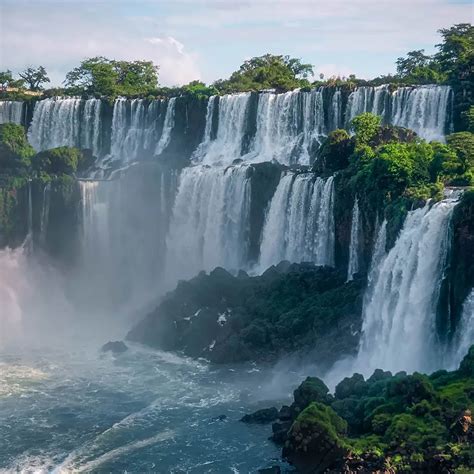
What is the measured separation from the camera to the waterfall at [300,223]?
39875 mm

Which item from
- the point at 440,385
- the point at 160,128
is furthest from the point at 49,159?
the point at 440,385

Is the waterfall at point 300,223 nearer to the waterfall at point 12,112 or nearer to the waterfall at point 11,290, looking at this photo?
the waterfall at point 11,290

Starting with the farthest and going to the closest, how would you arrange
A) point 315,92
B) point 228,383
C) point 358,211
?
point 315,92
point 358,211
point 228,383

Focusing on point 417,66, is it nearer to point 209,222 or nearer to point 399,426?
point 209,222

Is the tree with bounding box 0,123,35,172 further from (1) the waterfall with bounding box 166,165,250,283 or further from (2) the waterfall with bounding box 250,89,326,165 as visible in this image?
(2) the waterfall with bounding box 250,89,326,165

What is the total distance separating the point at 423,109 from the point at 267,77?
17.7 metres

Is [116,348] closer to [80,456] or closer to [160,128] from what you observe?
[80,456]

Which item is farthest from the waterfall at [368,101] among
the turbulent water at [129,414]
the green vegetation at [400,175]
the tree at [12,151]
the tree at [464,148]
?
the tree at [12,151]

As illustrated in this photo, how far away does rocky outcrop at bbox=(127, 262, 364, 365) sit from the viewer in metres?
35.5

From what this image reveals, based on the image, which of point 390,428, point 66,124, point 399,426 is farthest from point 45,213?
point 399,426

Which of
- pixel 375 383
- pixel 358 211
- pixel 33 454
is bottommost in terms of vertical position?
pixel 33 454

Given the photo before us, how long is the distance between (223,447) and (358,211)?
1318 centimetres

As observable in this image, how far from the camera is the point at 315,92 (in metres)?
49.6

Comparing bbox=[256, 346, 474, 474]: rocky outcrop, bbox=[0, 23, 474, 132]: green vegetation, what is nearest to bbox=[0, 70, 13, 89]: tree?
bbox=[0, 23, 474, 132]: green vegetation
